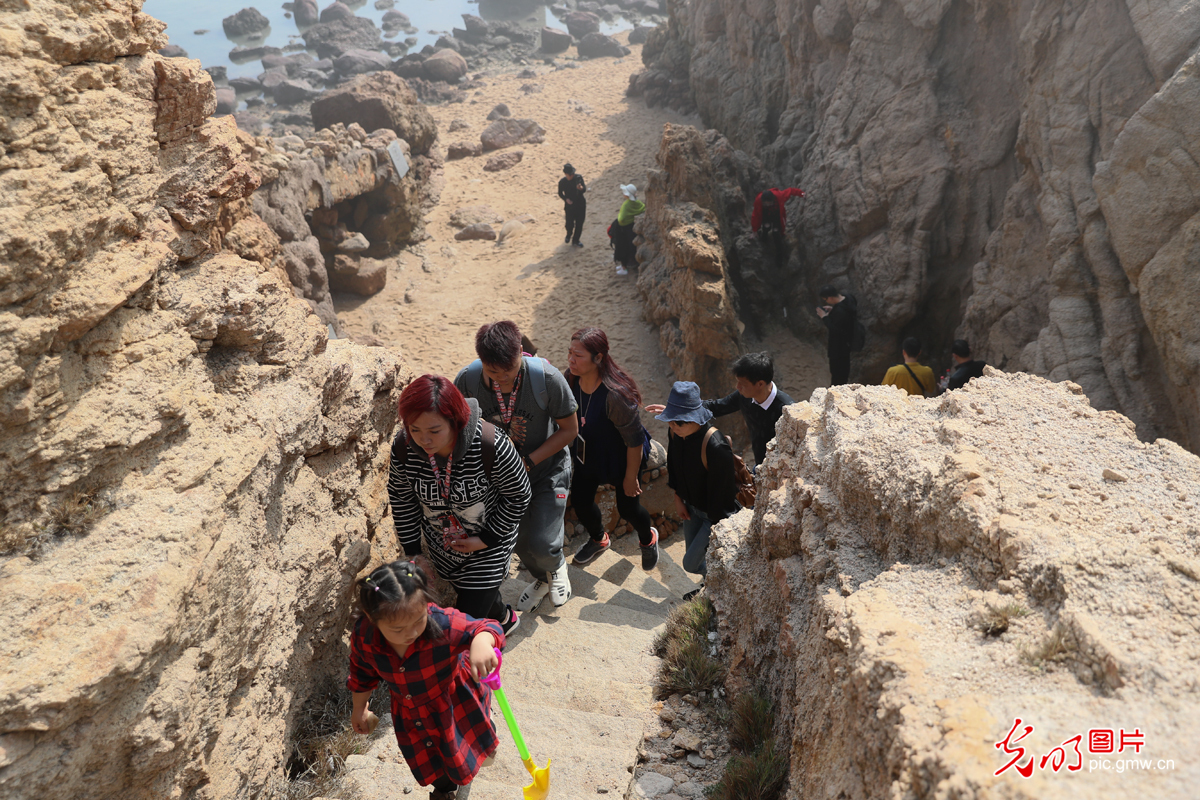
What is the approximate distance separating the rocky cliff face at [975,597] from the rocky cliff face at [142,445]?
1.97 meters

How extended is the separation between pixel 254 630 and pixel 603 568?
278 centimetres

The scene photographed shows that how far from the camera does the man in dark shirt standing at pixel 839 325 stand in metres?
9.01

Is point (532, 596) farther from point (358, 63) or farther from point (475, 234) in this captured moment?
point (358, 63)

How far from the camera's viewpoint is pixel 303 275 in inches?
396

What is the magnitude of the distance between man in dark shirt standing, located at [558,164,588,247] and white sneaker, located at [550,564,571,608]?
10348 mm

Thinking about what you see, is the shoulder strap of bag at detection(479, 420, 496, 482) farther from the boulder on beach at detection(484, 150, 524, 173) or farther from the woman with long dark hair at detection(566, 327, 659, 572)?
the boulder on beach at detection(484, 150, 524, 173)

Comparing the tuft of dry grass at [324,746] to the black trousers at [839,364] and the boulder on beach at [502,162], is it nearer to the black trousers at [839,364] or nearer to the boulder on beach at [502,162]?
the black trousers at [839,364]

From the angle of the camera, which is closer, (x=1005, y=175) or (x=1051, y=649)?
(x=1051, y=649)

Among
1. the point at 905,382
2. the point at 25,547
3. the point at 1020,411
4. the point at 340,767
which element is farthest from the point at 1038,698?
the point at 905,382

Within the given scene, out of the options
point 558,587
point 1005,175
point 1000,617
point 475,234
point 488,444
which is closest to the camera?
point 1000,617

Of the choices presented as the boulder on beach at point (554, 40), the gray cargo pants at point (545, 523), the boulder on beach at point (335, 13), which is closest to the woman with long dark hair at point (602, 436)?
the gray cargo pants at point (545, 523)

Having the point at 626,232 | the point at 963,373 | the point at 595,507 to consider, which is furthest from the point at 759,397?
the point at 626,232

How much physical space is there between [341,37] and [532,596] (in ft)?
122

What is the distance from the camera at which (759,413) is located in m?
4.58
